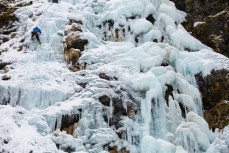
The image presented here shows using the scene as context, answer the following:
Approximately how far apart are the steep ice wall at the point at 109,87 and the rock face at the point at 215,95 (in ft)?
0.97

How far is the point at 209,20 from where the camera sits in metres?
17.8

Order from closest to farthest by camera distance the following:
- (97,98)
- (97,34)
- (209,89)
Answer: (97,98), (209,89), (97,34)

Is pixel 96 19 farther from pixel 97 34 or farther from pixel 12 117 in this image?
pixel 12 117

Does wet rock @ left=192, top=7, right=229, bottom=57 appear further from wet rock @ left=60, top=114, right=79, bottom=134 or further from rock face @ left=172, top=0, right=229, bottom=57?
wet rock @ left=60, top=114, right=79, bottom=134

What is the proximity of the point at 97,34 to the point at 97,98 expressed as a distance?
14.8 feet

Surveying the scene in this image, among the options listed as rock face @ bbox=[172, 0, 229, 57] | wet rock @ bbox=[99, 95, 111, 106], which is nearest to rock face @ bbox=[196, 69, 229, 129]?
rock face @ bbox=[172, 0, 229, 57]

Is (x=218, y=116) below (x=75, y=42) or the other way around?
below

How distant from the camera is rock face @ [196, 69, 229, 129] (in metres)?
13.5

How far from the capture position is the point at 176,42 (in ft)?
52.7

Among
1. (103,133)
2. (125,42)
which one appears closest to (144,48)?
(125,42)

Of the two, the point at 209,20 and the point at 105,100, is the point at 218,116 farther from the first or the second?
the point at 209,20

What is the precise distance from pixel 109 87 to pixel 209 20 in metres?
7.09

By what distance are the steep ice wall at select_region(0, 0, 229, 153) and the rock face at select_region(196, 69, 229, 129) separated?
0.29 m

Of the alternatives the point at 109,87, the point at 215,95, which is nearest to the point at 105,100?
the point at 109,87
